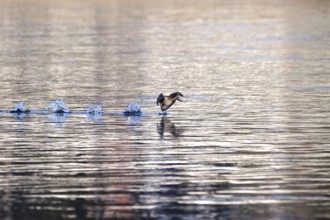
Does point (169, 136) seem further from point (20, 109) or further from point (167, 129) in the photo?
point (20, 109)

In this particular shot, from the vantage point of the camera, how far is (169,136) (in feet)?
77.0

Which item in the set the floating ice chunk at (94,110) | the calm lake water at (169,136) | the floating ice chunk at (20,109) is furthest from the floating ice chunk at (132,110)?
the floating ice chunk at (20,109)

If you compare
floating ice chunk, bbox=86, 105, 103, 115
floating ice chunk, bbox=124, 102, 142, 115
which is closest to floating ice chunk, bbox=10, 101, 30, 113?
floating ice chunk, bbox=86, 105, 103, 115

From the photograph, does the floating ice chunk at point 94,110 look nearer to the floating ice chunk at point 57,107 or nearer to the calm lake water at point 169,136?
the calm lake water at point 169,136

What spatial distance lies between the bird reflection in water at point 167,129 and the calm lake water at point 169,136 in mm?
46

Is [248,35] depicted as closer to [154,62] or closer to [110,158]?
[154,62]

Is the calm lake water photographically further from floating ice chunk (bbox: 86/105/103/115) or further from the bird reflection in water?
floating ice chunk (bbox: 86/105/103/115)

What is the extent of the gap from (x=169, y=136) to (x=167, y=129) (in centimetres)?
126

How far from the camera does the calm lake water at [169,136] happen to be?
53.2 ft

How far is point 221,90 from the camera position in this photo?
3416 centimetres

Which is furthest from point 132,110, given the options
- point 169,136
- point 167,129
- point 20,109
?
point 169,136

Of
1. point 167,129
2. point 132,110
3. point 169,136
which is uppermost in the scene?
point 132,110

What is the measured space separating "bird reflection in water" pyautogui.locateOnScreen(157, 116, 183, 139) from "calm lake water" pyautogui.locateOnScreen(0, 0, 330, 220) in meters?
0.05

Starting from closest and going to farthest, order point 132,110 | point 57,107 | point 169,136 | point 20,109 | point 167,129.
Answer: point 169,136 → point 167,129 → point 132,110 → point 57,107 → point 20,109
